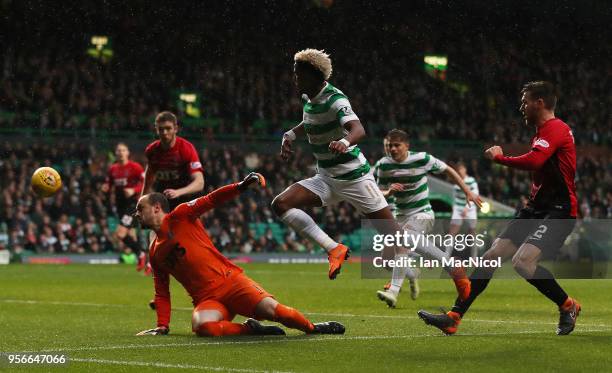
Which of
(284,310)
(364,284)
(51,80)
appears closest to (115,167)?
(364,284)

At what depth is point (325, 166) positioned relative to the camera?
9711mm

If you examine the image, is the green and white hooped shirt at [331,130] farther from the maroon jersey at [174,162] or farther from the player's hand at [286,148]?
the maroon jersey at [174,162]

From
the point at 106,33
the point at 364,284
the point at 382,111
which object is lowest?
the point at 364,284

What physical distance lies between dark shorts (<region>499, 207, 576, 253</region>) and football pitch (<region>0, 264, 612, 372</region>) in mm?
782

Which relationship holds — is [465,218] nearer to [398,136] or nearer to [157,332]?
[398,136]

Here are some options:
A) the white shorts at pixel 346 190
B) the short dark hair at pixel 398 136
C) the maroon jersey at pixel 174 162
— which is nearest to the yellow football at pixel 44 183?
the maroon jersey at pixel 174 162

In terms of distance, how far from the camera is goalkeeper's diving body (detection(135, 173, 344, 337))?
340 inches

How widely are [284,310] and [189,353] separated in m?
1.17

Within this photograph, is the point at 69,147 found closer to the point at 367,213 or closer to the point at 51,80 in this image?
the point at 51,80

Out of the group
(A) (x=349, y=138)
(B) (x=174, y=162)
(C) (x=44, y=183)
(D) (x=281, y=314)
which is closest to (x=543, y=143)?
(A) (x=349, y=138)

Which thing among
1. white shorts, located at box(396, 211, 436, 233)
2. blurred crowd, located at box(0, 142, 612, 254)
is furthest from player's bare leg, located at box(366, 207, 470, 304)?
blurred crowd, located at box(0, 142, 612, 254)

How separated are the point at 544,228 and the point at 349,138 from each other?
1.79 meters

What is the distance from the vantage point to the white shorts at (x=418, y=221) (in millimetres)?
13789

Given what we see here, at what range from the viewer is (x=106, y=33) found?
137ft
